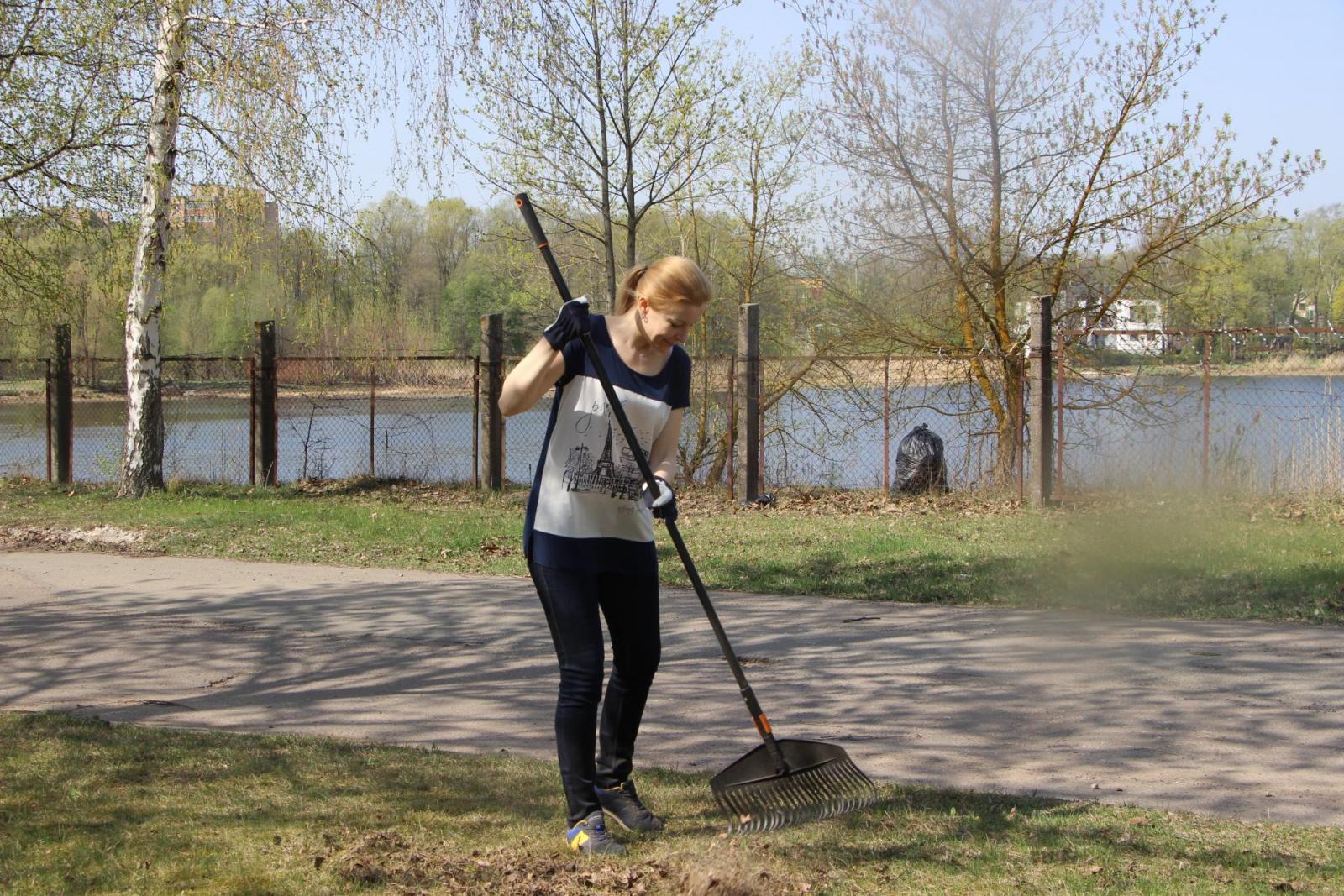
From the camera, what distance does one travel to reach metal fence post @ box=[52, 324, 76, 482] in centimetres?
1655

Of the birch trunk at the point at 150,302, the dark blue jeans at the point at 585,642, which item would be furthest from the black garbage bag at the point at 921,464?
the dark blue jeans at the point at 585,642

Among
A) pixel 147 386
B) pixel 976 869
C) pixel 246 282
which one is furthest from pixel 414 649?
pixel 147 386

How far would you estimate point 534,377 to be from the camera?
384 centimetres

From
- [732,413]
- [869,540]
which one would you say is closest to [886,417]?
[732,413]

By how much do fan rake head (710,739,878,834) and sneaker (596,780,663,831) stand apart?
24 cm

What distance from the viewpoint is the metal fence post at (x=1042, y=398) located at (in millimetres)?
12641

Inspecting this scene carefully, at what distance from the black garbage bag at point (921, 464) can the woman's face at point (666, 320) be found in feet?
35.2

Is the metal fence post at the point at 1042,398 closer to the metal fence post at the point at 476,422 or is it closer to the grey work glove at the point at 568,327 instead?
the metal fence post at the point at 476,422

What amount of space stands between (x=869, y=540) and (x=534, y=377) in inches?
283

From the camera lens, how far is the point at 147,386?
1394cm

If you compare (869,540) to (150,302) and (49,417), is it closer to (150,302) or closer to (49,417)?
(150,302)

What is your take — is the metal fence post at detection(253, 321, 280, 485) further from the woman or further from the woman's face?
the woman's face

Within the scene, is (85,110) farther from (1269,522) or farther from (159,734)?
(1269,522)

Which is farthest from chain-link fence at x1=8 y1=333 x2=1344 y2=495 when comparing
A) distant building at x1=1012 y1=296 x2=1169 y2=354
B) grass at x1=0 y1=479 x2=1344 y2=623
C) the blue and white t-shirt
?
the blue and white t-shirt
